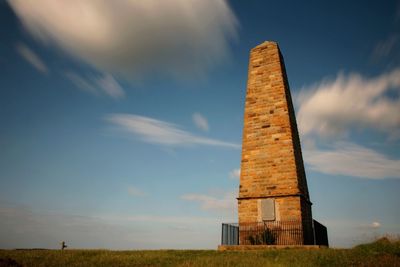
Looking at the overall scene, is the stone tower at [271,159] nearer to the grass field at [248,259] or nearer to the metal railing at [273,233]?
the metal railing at [273,233]

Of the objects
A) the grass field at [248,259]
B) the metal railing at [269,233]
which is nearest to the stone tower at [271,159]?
the metal railing at [269,233]

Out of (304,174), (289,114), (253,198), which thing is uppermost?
(289,114)

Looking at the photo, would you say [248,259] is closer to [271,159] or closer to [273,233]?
[273,233]

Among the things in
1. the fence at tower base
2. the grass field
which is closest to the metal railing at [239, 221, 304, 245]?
the fence at tower base

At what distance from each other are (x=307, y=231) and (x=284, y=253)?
557cm

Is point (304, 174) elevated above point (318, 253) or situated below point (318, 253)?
above

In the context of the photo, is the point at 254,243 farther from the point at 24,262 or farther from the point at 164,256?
the point at 24,262

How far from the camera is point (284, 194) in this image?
17375mm

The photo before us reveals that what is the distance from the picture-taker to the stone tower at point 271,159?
17344 mm

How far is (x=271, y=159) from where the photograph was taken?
1844cm

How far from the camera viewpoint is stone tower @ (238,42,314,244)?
17344 mm

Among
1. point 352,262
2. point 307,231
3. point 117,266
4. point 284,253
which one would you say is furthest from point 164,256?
point 307,231

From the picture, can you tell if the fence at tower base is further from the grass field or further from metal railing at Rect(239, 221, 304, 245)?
the grass field

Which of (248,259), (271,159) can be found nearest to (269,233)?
(271,159)
